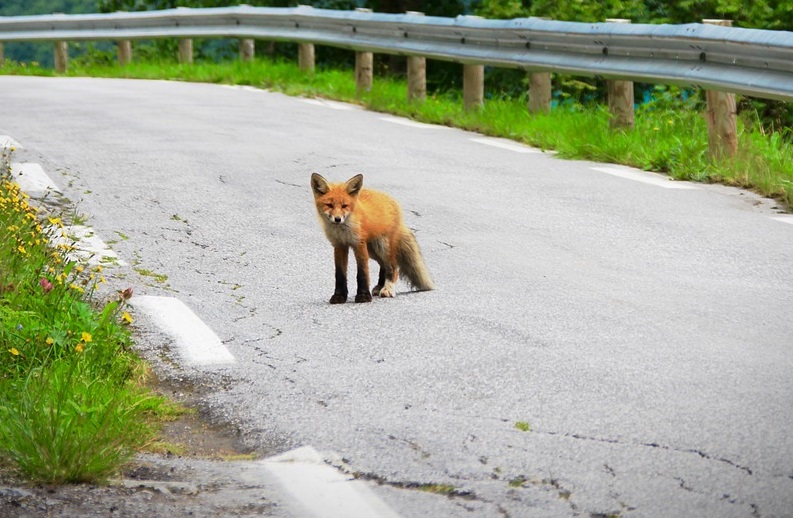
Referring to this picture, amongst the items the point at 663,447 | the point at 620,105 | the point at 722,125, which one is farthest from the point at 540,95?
the point at 663,447

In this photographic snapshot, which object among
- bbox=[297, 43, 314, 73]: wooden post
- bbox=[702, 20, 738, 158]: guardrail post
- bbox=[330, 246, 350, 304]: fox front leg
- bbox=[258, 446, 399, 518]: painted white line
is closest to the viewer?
bbox=[258, 446, 399, 518]: painted white line

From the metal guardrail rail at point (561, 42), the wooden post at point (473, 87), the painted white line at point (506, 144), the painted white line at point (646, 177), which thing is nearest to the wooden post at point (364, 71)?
the metal guardrail rail at point (561, 42)

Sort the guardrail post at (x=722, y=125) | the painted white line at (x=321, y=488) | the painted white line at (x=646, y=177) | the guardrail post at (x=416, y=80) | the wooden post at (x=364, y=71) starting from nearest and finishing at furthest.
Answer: the painted white line at (x=321, y=488), the painted white line at (x=646, y=177), the guardrail post at (x=722, y=125), the guardrail post at (x=416, y=80), the wooden post at (x=364, y=71)

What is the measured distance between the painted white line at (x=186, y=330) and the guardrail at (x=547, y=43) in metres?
4.65

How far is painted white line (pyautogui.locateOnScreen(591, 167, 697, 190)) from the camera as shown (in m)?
9.48

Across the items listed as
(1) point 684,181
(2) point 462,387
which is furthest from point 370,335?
(1) point 684,181

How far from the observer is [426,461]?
4.14 metres

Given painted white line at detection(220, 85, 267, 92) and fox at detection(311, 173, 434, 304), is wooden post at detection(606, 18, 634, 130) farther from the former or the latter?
painted white line at detection(220, 85, 267, 92)

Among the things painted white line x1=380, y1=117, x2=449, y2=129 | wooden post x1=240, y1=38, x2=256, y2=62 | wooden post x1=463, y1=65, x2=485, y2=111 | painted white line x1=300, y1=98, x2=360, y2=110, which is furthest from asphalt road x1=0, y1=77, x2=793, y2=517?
wooden post x1=240, y1=38, x2=256, y2=62

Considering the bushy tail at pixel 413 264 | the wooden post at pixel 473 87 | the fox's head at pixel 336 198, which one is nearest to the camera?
the fox's head at pixel 336 198

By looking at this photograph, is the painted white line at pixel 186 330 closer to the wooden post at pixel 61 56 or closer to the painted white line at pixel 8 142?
the painted white line at pixel 8 142

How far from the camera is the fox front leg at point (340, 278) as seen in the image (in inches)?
255

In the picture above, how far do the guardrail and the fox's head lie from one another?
12.2 ft

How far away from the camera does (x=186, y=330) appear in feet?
19.2
